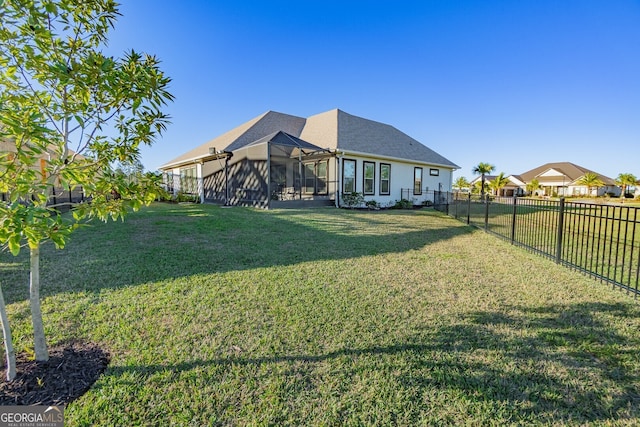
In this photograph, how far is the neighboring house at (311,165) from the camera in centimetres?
1491

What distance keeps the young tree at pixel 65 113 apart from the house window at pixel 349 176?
44.3 ft

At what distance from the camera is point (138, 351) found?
2.55 m

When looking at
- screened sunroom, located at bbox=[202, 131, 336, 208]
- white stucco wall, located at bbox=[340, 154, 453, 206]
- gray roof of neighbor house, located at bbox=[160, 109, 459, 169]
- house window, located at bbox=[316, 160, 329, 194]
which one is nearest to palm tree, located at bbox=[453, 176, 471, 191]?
white stucco wall, located at bbox=[340, 154, 453, 206]

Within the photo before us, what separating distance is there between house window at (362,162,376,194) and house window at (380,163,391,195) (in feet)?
2.47

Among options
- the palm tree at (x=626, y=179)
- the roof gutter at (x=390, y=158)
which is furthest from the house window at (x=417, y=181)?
the palm tree at (x=626, y=179)

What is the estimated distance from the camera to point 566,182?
4841 centimetres

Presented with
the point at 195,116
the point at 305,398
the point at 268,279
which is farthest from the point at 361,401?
the point at 195,116

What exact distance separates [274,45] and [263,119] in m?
5.14

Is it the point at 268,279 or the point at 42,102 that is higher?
the point at 42,102

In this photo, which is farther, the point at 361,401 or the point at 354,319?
the point at 354,319

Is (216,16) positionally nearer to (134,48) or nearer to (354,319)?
(134,48)

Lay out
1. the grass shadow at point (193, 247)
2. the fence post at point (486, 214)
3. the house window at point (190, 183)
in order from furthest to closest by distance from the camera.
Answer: the house window at point (190, 183) → the fence post at point (486, 214) → the grass shadow at point (193, 247)

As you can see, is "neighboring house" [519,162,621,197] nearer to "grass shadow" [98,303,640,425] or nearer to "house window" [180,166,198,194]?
"house window" [180,166,198,194]

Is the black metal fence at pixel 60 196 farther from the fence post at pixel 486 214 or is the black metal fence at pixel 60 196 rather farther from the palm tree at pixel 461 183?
the palm tree at pixel 461 183
